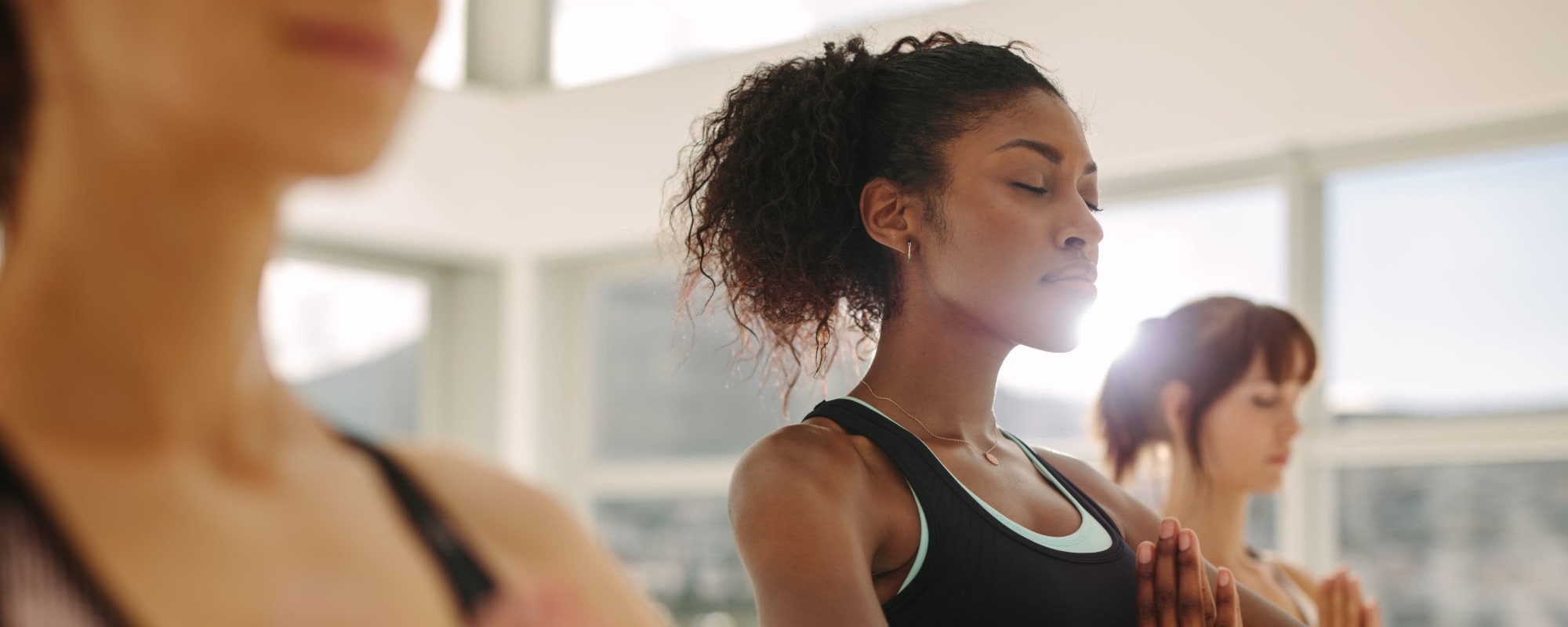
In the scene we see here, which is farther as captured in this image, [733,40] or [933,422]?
[733,40]

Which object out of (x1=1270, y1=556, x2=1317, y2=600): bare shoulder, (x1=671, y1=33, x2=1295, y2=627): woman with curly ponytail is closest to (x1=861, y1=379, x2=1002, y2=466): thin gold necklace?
(x1=671, y1=33, x2=1295, y2=627): woman with curly ponytail

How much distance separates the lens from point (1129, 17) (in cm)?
359

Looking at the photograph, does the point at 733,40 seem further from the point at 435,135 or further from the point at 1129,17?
the point at 1129,17

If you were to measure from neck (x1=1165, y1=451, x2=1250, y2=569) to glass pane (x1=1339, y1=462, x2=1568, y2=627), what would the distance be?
5.68 ft

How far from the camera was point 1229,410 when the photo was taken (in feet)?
6.68

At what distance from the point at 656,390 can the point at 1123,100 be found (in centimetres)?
223

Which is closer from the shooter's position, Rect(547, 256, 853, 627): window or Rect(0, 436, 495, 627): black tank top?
Rect(0, 436, 495, 627): black tank top

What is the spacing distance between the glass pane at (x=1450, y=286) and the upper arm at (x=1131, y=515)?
2.48m

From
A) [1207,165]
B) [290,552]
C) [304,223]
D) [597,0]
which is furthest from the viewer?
[597,0]

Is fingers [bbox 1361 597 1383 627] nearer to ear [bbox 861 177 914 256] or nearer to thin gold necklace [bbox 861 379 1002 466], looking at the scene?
thin gold necklace [bbox 861 379 1002 466]

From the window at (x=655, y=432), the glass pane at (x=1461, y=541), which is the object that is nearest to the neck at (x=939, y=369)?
the glass pane at (x=1461, y=541)

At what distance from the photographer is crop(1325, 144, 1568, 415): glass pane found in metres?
3.46

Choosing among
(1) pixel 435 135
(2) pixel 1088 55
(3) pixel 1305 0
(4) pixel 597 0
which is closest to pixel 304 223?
(1) pixel 435 135

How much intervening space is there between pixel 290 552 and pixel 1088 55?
342 centimetres
